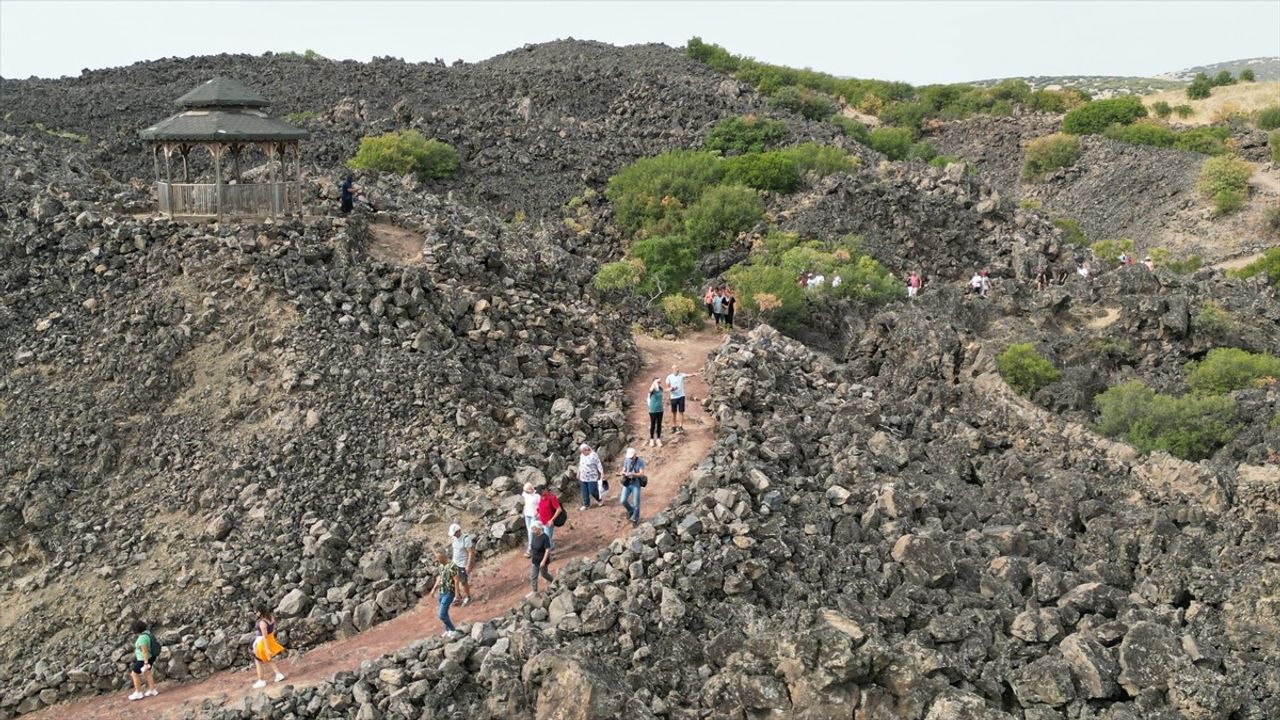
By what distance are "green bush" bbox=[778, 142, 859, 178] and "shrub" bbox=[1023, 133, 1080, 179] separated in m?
19.0

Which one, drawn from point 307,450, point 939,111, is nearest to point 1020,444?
point 307,450

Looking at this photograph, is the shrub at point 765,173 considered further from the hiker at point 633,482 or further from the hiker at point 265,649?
the hiker at point 265,649

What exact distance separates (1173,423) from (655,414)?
404 inches

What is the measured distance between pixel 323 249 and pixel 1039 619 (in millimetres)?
12329

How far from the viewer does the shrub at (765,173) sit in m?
36.6

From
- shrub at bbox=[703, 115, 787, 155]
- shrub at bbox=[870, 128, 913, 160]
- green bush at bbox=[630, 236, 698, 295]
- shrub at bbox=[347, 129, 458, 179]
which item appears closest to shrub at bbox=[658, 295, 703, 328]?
green bush at bbox=[630, 236, 698, 295]

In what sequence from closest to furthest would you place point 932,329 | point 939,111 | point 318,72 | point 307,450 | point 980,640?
point 980,640 → point 307,450 → point 932,329 → point 318,72 → point 939,111

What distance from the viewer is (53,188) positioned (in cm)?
2069

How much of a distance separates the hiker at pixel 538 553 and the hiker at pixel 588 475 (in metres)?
1.67

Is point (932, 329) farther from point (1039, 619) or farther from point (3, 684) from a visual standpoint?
point (3, 684)

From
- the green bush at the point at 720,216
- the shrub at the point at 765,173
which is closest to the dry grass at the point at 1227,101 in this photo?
the shrub at the point at 765,173

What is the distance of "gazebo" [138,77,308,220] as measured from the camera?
19406 mm

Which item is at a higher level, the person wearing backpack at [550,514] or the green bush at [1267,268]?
the green bush at [1267,268]

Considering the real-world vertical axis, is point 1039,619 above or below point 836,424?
below
